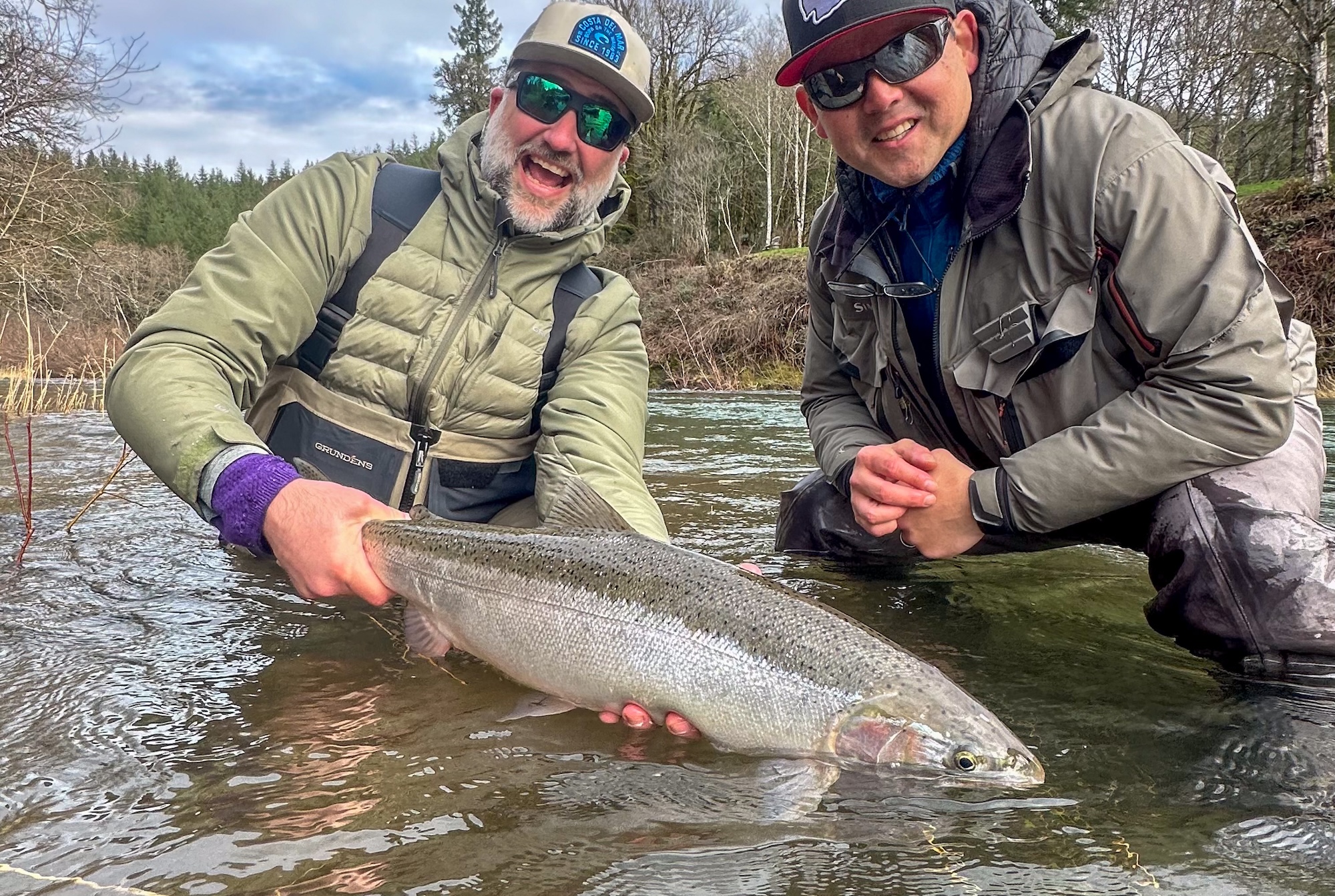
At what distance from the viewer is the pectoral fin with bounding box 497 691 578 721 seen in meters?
2.70

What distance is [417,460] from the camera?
3.96 metres

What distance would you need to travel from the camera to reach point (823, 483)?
432 cm

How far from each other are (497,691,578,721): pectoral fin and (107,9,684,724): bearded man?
3.03ft

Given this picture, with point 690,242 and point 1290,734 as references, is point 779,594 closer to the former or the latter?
point 1290,734

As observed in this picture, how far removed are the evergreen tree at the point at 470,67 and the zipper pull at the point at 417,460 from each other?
42520 millimetres

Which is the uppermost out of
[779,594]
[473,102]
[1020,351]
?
[473,102]

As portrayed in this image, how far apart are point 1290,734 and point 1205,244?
1.36m

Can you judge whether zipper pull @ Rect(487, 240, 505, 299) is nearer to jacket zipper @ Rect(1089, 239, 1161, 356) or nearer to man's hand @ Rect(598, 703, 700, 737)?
man's hand @ Rect(598, 703, 700, 737)

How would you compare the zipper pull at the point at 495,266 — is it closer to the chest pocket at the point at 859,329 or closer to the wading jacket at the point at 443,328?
the wading jacket at the point at 443,328

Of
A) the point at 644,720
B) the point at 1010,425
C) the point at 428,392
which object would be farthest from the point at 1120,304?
the point at 428,392

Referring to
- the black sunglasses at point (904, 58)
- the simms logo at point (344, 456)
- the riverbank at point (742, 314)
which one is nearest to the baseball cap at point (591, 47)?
the black sunglasses at point (904, 58)

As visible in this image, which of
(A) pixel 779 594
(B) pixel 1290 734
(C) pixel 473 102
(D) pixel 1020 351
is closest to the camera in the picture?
(B) pixel 1290 734

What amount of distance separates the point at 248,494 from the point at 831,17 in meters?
2.37

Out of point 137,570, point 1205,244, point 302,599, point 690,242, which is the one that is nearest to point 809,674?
point 1205,244
